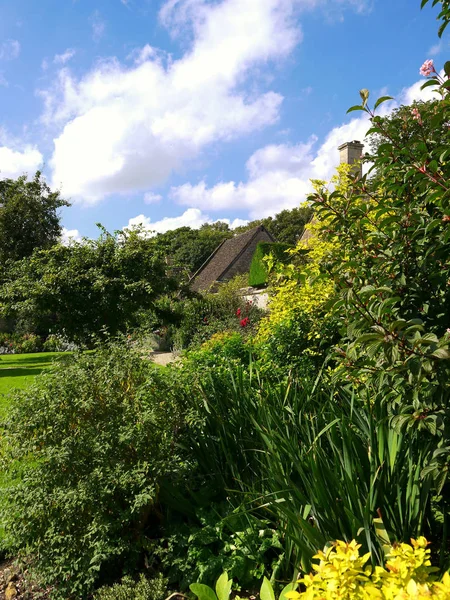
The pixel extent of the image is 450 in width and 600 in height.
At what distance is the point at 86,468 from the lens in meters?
3.04

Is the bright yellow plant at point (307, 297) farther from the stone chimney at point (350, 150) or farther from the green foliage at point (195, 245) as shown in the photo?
the green foliage at point (195, 245)

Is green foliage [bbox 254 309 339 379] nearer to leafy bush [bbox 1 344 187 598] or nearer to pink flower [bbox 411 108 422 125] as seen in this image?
leafy bush [bbox 1 344 187 598]

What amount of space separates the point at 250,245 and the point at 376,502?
102 ft

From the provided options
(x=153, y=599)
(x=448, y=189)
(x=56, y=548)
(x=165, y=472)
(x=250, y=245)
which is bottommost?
(x=153, y=599)

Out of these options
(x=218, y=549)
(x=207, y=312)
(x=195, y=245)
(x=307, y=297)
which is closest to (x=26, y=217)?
(x=207, y=312)

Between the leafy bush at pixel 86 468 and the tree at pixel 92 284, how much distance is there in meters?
8.04

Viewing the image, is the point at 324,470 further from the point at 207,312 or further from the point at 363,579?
the point at 207,312

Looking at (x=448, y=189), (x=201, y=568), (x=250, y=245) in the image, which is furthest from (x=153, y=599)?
(x=250, y=245)

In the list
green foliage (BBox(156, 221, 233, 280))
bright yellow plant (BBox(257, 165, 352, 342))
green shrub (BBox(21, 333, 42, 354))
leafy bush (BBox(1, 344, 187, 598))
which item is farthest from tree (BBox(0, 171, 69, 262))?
green foliage (BBox(156, 221, 233, 280))

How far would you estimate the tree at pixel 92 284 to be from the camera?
37.4 feet

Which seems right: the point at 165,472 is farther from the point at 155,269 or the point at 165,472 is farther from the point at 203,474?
the point at 155,269

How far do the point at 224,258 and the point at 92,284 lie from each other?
23199 mm

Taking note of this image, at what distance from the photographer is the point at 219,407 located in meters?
3.65

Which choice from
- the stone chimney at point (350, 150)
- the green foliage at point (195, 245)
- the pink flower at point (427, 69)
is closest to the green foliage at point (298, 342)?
the pink flower at point (427, 69)
